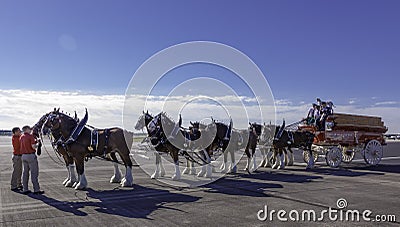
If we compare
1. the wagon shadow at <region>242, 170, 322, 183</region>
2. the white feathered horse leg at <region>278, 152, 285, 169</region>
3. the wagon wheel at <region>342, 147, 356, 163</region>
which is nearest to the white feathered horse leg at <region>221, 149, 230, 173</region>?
the wagon shadow at <region>242, 170, 322, 183</region>

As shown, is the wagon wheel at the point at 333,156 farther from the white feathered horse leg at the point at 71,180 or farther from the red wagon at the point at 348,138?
the white feathered horse leg at the point at 71,180

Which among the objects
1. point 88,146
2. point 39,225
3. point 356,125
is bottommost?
point 39,225

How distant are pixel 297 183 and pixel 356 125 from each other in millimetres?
7730

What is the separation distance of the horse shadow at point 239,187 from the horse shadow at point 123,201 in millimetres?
1268

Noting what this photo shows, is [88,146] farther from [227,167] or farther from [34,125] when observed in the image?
[227,167]

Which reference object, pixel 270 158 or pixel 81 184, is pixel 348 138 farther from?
pixel 81 184

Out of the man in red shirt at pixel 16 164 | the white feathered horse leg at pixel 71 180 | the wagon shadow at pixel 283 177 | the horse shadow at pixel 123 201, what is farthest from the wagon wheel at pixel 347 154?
the man in red shirt at pixel 16 164

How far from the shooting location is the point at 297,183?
11.8 meters

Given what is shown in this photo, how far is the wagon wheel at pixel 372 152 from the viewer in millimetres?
18312

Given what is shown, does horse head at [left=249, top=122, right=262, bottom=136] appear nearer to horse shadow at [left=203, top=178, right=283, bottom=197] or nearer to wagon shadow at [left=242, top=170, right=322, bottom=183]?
wagon shadow at [left=242, top=170, right=322, bottom=183]

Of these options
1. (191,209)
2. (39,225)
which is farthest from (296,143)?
(39,225)

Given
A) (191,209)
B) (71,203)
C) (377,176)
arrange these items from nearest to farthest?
(191,209) → (71,203) → (377,176)

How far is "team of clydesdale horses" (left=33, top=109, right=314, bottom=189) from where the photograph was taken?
1070 cm

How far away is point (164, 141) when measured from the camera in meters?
12.4
